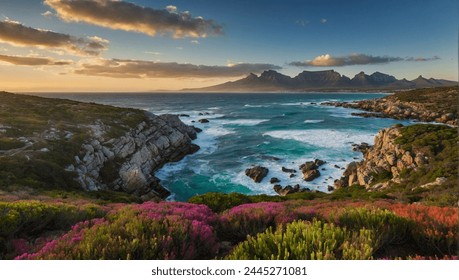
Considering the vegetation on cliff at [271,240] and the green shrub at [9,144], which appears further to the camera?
the green shrub at [9,144]

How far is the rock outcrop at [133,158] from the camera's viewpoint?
2594cm

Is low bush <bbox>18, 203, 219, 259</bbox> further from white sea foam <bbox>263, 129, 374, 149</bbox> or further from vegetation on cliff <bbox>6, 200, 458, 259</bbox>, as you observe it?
white sea foam <bbox>263, 129, 374, 149</bbox>

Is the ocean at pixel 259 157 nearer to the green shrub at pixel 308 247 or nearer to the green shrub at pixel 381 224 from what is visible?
the green shrub at pixel 381 224

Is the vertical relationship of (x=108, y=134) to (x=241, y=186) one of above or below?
above

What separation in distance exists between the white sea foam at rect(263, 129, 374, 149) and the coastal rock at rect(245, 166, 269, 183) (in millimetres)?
18204

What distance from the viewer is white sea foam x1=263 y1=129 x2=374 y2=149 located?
4834 cm

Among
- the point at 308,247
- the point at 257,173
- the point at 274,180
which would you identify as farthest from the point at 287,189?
the point at 308,247

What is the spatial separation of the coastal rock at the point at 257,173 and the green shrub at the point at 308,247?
2812 cm

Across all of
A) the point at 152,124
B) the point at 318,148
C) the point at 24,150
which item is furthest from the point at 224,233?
the point at 152,124

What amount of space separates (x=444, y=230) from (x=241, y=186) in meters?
26.5

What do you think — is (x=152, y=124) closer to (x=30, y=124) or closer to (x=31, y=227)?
(x=30, y=124)

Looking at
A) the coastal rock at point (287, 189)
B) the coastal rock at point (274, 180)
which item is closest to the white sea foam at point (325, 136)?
the coastal rock at point (274, 180)

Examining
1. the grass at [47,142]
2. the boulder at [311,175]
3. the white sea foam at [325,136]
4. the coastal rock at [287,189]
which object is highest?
the grass at [47,142]

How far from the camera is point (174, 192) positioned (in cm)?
2933
